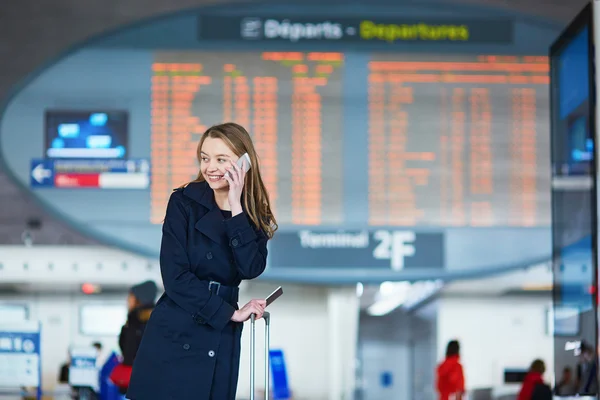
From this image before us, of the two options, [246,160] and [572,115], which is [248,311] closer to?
[246,160]

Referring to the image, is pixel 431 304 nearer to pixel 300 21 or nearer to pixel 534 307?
pixel 534 307

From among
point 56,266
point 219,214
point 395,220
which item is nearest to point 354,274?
point 395,220

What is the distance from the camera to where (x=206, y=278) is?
249 centimetres

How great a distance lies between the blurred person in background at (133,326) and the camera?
5.23m

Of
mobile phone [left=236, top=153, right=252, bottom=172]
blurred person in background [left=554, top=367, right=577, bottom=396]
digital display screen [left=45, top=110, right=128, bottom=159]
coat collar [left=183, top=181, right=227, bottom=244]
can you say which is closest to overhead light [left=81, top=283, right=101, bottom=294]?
digital display screen [left=45, top=110, right=128, bottom=159]

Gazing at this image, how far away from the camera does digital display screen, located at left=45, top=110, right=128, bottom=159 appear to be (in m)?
6.35

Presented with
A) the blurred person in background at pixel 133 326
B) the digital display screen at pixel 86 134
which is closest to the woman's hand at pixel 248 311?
the blurred person in background at pixel 133 326

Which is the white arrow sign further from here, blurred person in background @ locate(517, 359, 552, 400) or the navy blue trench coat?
blurred person in background @ locate(517, 359, 552, 400)

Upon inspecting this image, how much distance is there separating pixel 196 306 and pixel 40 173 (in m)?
4.12

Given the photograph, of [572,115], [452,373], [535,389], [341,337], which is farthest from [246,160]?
[341,337]

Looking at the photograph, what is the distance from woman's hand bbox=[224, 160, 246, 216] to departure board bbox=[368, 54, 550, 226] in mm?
3909

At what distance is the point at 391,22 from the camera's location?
6.57 m

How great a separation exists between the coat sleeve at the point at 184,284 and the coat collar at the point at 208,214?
47 millimetres

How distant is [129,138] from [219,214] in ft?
12.9
